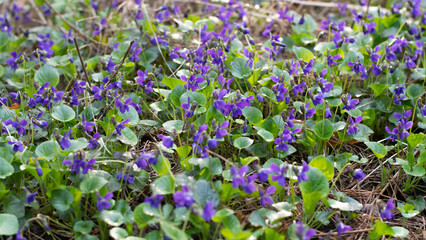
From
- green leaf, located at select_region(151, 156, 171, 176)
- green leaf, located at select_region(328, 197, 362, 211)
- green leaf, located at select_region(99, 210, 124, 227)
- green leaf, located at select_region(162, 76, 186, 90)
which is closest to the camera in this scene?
green leaf, located at select_region(99, 210, 124, 227)

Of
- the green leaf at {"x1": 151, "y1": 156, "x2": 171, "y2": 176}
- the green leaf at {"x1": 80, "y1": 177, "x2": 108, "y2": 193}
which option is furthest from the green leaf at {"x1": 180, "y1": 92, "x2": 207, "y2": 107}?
the green leaf at {"x1": 80, "y1": 177, "x2": 108, "y2": 193}

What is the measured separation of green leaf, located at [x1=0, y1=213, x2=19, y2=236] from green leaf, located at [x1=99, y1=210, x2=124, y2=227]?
0.36 m

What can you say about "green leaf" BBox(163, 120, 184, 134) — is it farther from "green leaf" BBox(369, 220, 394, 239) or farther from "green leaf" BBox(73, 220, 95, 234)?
"green leaf" BBox(369, 220, 394, 239)

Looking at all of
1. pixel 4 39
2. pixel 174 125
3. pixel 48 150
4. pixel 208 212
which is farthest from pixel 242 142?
pixel 4 39

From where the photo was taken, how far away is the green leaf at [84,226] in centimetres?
211

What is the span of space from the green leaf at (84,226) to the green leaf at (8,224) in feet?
0.82

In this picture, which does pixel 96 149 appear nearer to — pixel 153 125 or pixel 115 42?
pixel 153 125

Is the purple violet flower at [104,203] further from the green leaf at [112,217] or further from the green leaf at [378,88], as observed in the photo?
the green leaf at [378,88]

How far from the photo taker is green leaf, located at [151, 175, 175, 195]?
6.99ft

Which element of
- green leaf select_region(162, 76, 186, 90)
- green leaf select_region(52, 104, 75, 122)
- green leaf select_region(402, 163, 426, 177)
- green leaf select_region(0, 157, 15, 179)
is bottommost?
green leaf select_region(402, 163, 426, 177)

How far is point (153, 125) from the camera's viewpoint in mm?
2941

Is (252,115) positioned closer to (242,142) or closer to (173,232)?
(242,142)

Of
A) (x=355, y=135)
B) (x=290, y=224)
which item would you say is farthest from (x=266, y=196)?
(x=355, y=135)

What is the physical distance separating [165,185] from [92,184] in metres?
0.34
